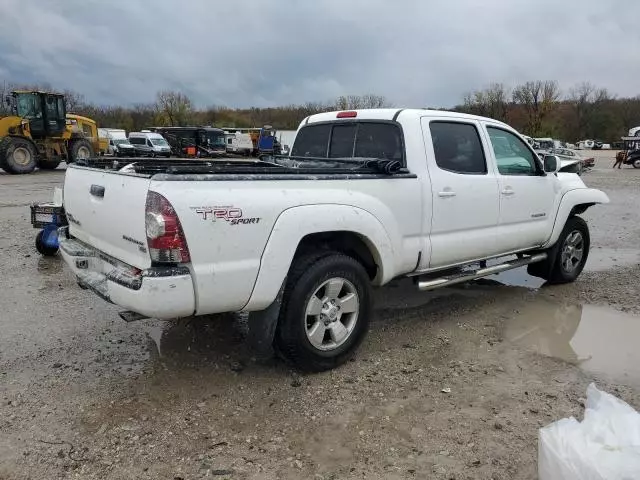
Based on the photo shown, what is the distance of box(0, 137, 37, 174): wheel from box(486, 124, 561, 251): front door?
2217 centimetres

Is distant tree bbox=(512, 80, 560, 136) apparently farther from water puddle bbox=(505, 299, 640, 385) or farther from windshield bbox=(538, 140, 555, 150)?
water puddle bbox=(505, 299, 640, 385)

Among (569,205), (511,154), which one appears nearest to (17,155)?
(511,154)

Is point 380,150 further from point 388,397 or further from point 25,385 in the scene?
point 25,385

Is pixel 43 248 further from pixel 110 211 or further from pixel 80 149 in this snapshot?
pixel 80 149

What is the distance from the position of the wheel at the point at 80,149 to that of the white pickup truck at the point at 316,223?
2218 centimetres

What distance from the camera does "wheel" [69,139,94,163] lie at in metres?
24.8

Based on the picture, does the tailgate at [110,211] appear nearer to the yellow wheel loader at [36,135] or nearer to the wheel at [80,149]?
the yellow wheel loader at [36,135]

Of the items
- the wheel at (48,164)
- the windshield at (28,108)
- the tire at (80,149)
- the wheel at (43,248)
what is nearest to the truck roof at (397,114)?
the wheel at (43,248)

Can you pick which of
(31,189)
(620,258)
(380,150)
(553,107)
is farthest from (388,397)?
(553,107)

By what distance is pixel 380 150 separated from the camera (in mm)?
4766

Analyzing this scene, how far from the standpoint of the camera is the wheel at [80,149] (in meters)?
24.8

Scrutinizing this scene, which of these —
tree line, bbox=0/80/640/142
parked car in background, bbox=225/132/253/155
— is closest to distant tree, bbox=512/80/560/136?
tree line, bbox=0/80/640/142

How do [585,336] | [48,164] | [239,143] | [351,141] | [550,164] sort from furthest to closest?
1. [239,143]
2. [48,164]
3. [550,164]
4. [351,141]
5. [585,336]

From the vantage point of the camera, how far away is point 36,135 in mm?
23516
